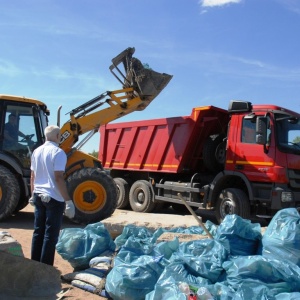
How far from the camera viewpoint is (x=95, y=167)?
8.51 meters

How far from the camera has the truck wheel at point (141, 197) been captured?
1102cm

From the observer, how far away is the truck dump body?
970 cm

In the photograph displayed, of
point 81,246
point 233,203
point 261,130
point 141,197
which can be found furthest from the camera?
point 141,197

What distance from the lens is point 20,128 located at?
8.20 m

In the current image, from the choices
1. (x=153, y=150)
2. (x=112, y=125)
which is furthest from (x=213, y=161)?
(x=112, y=125)

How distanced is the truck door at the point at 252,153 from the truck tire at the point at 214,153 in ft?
2.87

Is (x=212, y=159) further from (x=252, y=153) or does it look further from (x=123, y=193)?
(x=123, y=193)

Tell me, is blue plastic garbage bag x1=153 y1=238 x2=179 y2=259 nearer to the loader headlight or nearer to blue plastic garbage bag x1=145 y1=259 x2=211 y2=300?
blue plastic garbage bag x1=145 y1=259 x2=211 y2=300

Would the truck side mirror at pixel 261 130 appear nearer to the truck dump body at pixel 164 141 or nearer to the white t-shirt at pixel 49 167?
the truck dump body at pixel 164 141

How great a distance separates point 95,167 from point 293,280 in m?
5.47

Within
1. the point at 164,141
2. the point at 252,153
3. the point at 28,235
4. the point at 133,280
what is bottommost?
the point at 28,235

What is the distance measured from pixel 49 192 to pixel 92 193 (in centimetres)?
405

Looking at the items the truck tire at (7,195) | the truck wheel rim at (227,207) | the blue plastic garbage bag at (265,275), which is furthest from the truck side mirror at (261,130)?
the truck tire at (7,195)

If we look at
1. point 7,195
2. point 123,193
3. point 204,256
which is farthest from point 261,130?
point 123,193
